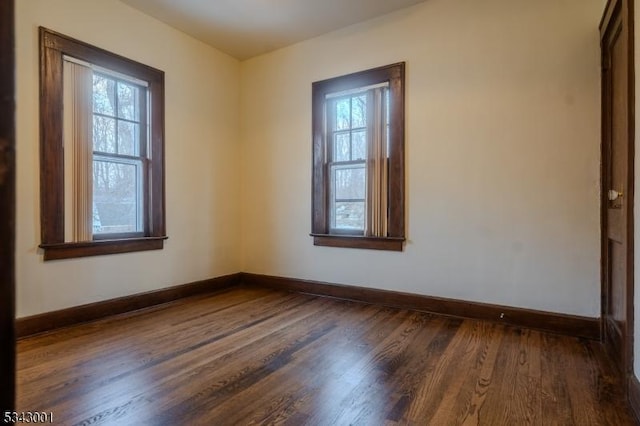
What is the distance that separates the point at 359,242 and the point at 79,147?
258cm

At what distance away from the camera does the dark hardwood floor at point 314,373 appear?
5.28 ft

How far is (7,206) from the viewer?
456 mm

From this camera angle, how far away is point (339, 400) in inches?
67.9

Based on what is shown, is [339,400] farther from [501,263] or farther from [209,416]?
[501,263]

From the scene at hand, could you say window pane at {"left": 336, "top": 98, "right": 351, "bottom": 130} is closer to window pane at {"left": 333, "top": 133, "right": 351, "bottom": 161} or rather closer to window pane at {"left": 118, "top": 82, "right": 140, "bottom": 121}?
window pane at {"left": 333, "top": 133, "right": 351, "bottom": 161}

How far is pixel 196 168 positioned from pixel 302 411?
9.61 feet

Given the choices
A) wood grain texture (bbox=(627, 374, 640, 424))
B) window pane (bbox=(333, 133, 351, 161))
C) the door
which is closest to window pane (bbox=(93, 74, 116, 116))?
window pane (bbox=(333, 133, 351, 161))

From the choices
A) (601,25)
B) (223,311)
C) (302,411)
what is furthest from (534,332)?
(223,311)

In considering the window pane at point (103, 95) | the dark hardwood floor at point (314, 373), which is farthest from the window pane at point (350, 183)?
the window pane at point (103, 95)

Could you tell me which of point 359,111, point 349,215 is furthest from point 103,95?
point 349,215

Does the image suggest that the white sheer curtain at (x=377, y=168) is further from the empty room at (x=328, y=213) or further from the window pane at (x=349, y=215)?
the window pane at (x=349, y=215)

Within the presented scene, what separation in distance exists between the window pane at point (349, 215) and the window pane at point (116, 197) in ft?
6.46

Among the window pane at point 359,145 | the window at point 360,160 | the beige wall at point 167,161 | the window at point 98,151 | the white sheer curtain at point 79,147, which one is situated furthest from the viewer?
the window pane at point 359,145

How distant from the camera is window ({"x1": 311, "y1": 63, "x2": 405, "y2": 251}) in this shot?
11.0ft
